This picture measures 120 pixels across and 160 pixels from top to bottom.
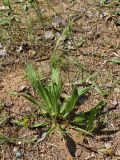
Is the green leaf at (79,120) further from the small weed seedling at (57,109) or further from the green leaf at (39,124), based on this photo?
the green leaf at (39,124)

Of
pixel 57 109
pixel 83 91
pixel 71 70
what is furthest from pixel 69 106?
pixel 71 70

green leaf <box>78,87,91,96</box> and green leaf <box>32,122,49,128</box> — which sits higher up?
green leaf <box>78,87,91,96</box>

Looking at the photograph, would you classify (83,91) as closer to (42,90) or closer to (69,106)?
(69,106)

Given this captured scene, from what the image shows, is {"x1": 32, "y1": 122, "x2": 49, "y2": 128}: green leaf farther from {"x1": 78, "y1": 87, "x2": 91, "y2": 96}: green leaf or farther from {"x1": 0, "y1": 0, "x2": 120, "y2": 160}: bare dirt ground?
{"x1": 78, "y1": 87, "x2": 91, "y2": 96}: green leaf

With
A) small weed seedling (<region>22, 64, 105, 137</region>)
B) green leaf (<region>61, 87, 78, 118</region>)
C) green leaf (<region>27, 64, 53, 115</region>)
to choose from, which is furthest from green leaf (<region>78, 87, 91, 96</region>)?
green leaf (<region>27, 64, 53, 115</region>)

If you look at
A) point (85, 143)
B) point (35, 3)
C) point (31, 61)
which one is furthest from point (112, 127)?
point (35, 3)

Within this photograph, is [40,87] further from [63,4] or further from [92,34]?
[63,4]

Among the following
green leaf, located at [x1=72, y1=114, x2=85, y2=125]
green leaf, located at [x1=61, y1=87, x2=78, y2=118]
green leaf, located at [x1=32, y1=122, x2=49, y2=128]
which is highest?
green leaf, located at [x1=61, y1=87, x2=78, y2=118]
